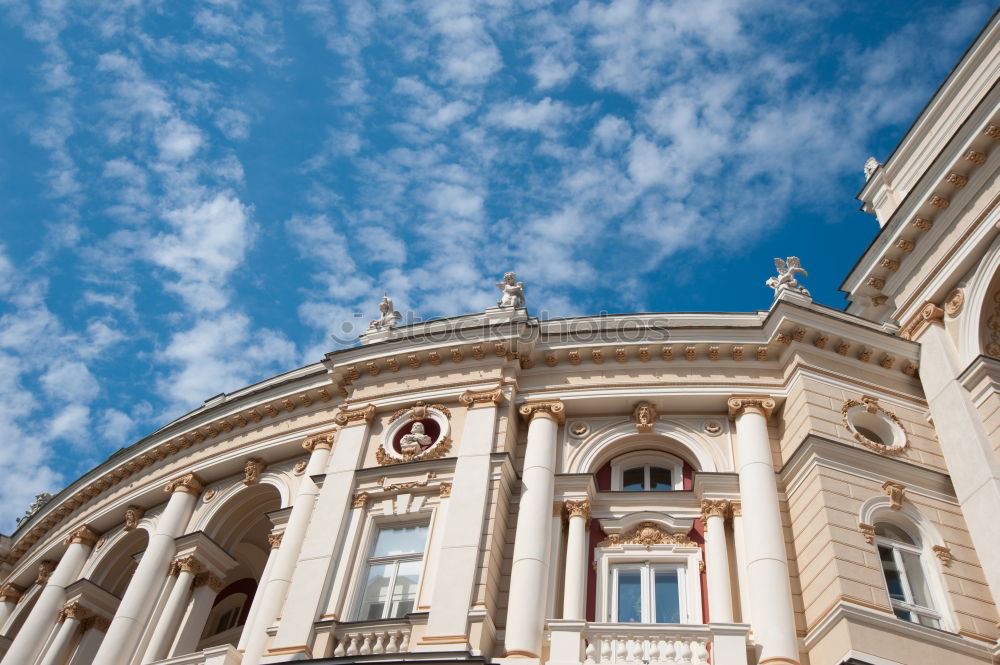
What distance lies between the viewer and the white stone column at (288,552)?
72.5 ft

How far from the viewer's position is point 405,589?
21453 millimetres

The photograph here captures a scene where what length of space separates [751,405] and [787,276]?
4.33 metres

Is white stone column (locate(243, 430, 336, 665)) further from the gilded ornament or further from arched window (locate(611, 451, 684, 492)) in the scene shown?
the gilded ornament

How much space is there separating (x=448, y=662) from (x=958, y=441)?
12.6 metres

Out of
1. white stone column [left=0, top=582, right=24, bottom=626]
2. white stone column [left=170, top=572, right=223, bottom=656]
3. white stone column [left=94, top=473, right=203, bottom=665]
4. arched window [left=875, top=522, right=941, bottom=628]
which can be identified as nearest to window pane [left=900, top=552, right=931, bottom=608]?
arched window [left=875, top=522, right=941, bottom=628]

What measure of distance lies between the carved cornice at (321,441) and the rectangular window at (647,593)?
889cm

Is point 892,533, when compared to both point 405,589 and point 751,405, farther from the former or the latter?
point 405,589

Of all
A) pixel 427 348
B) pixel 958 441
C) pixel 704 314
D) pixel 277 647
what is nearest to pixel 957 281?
pixel 958 441

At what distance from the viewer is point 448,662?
734 inches

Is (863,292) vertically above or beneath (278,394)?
above

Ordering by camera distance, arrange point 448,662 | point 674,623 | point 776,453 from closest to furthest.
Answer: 1. point 448,662
2. point 674,623
3. point 776,453

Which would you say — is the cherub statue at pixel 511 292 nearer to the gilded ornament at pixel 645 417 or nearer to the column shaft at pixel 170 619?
the gilded ornament at pixel 645 417

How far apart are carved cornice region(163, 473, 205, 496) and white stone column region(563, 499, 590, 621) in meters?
12.0

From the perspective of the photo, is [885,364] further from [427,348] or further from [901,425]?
[427,348]
